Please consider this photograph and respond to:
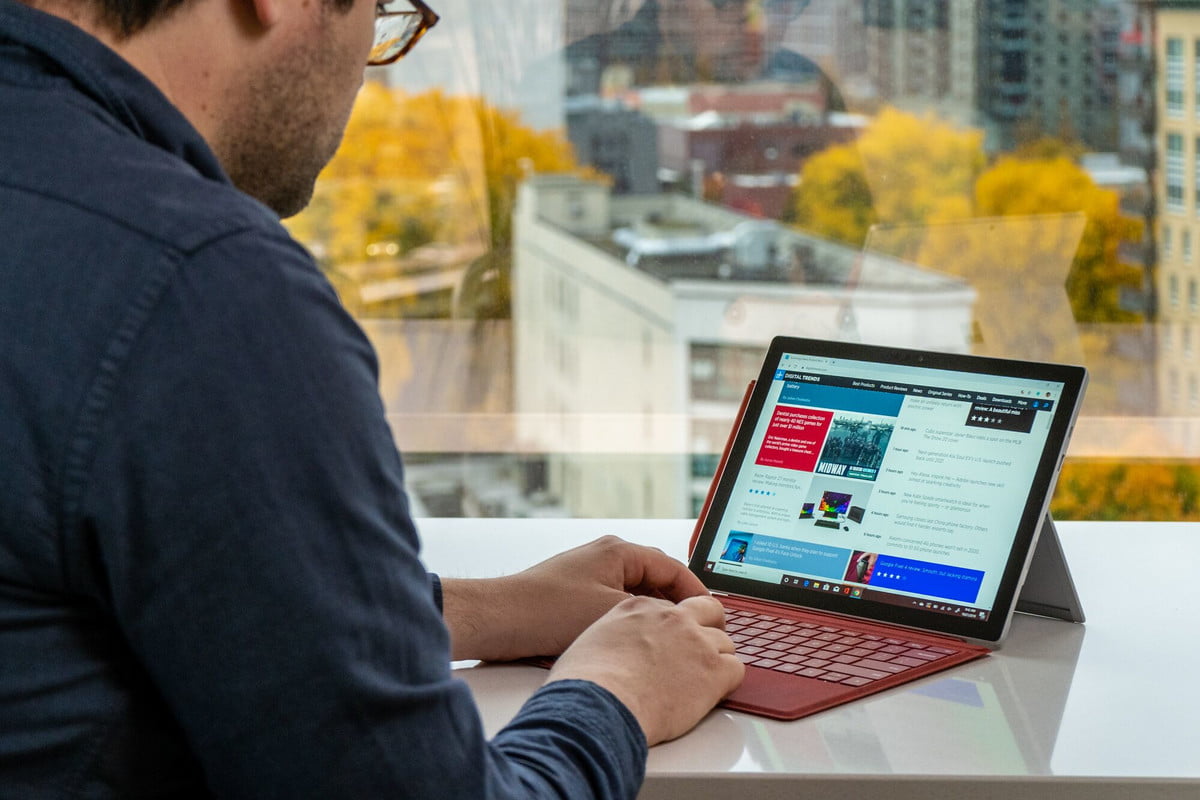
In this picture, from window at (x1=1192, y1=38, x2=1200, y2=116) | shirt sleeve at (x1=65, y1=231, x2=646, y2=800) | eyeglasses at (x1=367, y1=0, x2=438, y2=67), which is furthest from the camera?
window at (x1=1192, y1=38, x2=1200, y2=116)

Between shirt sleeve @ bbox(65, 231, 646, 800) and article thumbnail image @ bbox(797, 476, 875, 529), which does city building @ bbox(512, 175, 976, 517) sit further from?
shirt sleeve @ bbox(65, 231, 646, 800)

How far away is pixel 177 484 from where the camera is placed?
1.70 feet

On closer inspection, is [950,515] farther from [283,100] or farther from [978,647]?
[283,100]

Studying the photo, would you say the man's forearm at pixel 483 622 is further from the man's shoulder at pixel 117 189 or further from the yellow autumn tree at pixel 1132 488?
the yellow autumn tree at pixel 1132 488

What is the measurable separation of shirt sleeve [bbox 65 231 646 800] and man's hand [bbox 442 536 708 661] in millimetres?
358

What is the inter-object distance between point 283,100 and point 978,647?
61cm

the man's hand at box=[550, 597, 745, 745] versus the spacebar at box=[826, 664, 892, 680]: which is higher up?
the man's hand at box=[550, 597, 745, 745]

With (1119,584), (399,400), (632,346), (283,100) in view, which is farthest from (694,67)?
(283,100)

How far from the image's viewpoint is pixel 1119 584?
1.15 m

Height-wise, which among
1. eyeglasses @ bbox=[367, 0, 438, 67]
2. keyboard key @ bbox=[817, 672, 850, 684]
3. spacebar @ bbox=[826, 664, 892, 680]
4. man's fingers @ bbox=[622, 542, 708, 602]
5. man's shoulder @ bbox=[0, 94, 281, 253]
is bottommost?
→ spacebar @ bbox=[826, 664, 892, 680]

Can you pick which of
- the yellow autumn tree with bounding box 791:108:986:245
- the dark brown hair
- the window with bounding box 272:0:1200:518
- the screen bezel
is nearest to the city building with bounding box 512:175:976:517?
the window with bounding box 272:0:1200:518

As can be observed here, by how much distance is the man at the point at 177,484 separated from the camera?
52cm

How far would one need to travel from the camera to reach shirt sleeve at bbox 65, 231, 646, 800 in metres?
0.52

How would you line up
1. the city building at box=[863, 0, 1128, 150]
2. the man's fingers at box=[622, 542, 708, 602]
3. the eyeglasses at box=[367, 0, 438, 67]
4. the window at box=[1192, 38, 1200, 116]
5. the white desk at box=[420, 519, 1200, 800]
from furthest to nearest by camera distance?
the city building at box=[863, 0, 1128, 150] < the window at box=[1192, 38, 1200, 116] < the man's fingers at box=[622, 542, 708, 602] < the eyeglasses at box=[367, 0, 438, 67] < the white desk at box=[420, 519, 1200, 800]
